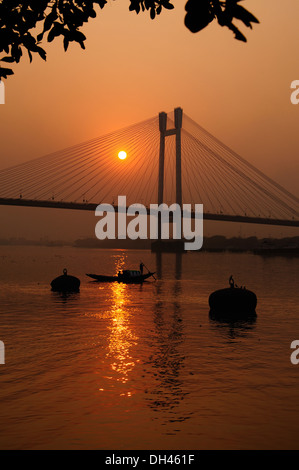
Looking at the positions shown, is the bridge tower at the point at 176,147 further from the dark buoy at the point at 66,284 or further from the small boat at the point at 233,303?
the small boat at the point at 233,303

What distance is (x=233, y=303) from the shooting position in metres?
29.1

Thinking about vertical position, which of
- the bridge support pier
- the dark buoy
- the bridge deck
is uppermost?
the bridge support pier

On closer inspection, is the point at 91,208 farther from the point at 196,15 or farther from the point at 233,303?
the point at 196,15

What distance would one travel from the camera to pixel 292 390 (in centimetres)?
1441

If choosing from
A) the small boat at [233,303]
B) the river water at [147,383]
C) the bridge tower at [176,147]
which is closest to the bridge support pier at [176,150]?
the bridge tower at [176,147]

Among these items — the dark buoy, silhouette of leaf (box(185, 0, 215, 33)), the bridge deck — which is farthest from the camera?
the bridge deck

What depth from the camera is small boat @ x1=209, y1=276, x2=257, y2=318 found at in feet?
95.1

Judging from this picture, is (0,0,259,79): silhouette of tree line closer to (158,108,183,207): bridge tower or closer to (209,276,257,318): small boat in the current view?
(209,276,257,318): small boat

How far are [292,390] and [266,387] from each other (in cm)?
74

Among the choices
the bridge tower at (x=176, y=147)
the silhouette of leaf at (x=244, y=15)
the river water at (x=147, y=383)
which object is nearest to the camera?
the silhouette of leaf at (x=244, y=15)

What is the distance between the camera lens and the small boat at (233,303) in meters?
29.0

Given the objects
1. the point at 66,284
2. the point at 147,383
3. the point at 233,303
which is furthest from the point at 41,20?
the point at 66,284

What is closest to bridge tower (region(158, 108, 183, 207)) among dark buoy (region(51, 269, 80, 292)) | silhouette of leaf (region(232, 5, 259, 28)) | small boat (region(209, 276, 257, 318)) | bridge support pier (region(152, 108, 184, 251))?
bridge support pier (region(152, 108, 184, 251))
